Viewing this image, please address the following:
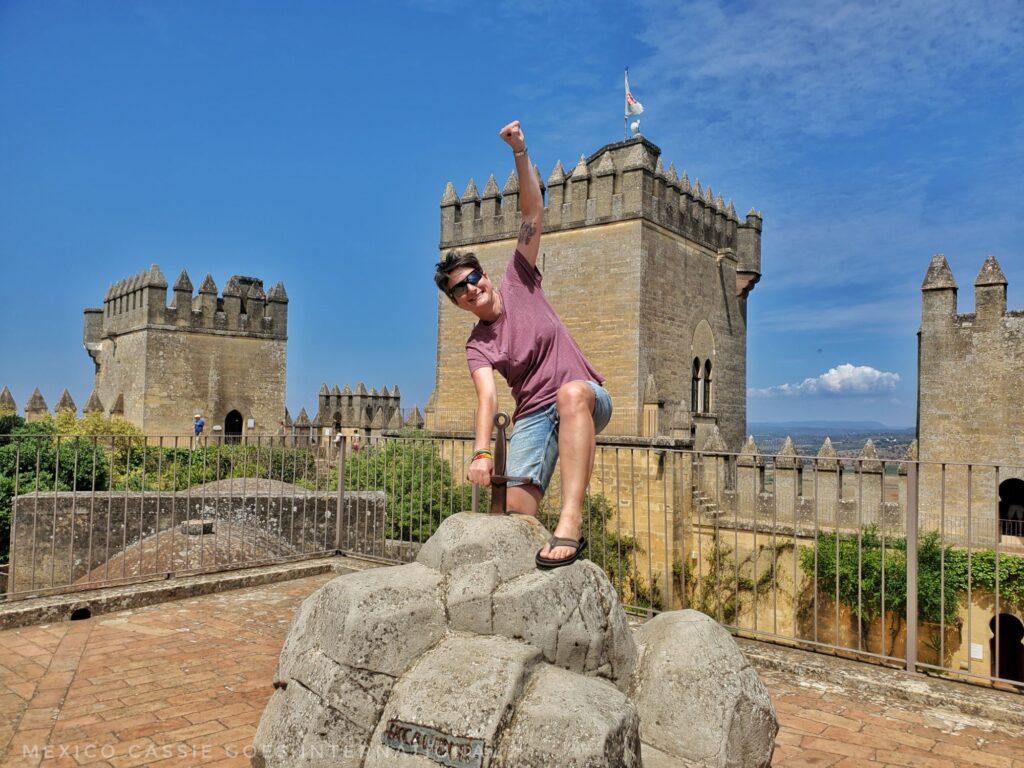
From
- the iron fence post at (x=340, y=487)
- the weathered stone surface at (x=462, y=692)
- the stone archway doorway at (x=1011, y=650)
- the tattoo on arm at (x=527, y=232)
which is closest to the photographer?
the weathered stone surface at (x=462, y=692)

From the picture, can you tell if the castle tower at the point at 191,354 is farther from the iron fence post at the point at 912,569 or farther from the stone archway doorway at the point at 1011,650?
the iron fence post at the point at 912,569

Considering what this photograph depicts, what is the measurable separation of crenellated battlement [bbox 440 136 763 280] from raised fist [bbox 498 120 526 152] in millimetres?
19977

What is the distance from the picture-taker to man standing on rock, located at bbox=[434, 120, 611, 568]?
3.83 metres

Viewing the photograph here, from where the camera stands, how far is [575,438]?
3.66 metres

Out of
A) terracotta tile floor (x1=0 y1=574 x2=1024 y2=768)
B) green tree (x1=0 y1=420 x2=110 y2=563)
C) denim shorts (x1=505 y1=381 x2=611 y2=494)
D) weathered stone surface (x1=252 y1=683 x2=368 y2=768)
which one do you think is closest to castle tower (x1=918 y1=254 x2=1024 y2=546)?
terracotta tile floor (x1=0 y1=574 x2=1024 y2=768)

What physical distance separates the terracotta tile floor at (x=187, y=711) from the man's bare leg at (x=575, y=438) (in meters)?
1.90

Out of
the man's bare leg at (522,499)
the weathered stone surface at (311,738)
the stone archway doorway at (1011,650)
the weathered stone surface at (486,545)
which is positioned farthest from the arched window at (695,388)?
the weathered stone surface at (311,738)

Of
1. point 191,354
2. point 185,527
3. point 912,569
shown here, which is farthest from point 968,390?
point 191,354

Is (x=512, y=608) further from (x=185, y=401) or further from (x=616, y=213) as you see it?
(x=185, y=401)

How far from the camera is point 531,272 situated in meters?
4.16

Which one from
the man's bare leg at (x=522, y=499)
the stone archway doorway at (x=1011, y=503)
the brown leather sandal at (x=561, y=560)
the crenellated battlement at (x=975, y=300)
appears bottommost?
the stone archway doorway at (x=1011, y=503)

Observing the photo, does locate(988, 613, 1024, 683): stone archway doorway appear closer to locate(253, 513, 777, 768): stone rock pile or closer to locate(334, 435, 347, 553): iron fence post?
locate(334, 435, 347, 553): iron fence post

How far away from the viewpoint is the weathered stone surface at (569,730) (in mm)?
2545

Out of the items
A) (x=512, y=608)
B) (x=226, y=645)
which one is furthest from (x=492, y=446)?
(x=226, y=645)
